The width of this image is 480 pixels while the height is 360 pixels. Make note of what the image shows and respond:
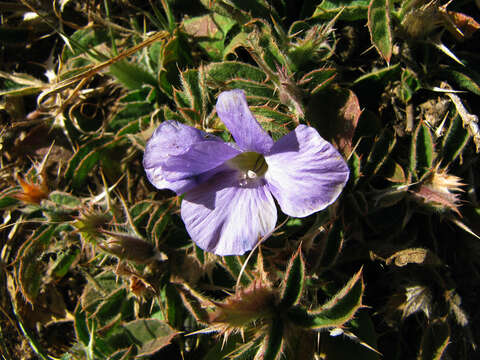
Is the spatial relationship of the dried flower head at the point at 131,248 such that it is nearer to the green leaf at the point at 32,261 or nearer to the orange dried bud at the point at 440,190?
the green leaf at the point at 32,261

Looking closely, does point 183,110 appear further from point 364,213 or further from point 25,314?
point 25,314

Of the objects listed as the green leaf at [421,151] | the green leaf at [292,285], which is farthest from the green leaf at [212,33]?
the green leaf at [292,285]

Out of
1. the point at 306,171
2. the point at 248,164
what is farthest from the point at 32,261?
the point at 306,171

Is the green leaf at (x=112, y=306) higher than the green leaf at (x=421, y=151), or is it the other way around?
the green leaf at (x=421, y=151)

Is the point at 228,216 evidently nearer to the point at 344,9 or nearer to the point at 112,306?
the point at 112,306

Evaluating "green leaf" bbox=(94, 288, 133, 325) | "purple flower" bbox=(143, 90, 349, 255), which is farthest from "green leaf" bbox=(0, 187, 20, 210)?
"purple flower" bbox=(143, 90, 349, 255)
